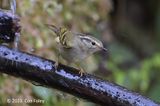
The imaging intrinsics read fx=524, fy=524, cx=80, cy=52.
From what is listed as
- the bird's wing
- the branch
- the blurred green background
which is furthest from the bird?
the branch

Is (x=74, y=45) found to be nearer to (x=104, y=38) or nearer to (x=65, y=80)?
(x=65, y=80)

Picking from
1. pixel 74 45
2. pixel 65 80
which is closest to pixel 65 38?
pixel 74 45

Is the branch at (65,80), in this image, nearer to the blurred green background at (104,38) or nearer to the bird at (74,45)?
the blurred green background at (104,38)

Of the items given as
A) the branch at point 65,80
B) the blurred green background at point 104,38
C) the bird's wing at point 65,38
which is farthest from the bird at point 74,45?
the branch at point 65,80

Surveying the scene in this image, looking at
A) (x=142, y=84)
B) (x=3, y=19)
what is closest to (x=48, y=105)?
(x=3, y=19)

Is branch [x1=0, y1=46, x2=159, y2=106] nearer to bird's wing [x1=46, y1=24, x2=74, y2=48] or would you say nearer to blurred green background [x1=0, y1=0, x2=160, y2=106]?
Result: blurred green background [x1=0, y1=0, x2=160, y2=106]

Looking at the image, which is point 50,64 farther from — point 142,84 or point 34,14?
point 142,84
